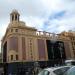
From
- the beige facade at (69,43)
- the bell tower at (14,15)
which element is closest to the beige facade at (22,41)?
the bell tower at (14,15)

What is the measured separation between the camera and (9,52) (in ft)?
172

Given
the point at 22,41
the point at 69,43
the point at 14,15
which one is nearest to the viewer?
the point at 22,41

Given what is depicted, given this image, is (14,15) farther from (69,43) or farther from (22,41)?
(69,43)

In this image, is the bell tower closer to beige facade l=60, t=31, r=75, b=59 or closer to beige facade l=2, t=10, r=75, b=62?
beige facade l=2, t=10, r=75, b=62

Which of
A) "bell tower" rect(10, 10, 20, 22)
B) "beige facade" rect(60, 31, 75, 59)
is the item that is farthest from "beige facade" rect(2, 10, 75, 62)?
"beige facade" rect(60, 31, 75, 59)

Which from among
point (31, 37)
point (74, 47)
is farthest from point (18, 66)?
point (74, 47)

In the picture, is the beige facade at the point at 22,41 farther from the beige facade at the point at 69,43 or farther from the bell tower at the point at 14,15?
the beige facade at the point at 69,43

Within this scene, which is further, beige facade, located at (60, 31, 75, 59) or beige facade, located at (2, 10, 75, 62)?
beige facade, located at (60, 31, 75, 59)

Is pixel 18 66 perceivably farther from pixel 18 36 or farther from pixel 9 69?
pixel 18 36

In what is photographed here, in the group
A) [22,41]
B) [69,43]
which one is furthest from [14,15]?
[69,43]

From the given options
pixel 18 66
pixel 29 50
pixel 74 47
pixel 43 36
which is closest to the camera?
pixel 18 66

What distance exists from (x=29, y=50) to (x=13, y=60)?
551cm

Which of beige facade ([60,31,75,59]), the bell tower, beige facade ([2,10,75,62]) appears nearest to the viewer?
beige facade ([2,10,75,62])

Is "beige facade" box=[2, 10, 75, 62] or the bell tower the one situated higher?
the bell tower
